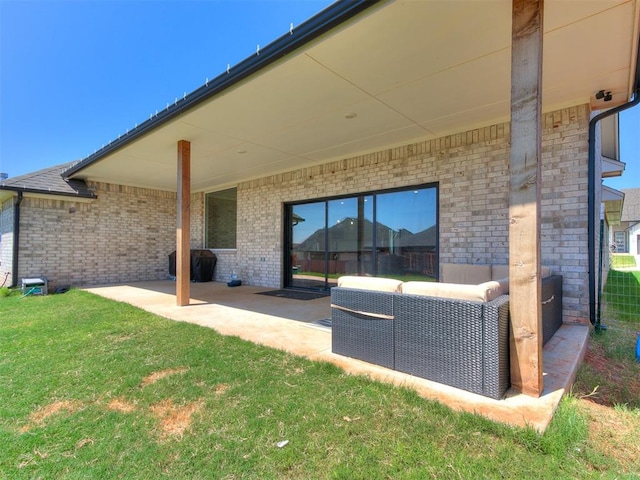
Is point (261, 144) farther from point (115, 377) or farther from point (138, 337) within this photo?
point (115, 377)

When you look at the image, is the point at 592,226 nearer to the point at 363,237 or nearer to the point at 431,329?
the point at 431,329

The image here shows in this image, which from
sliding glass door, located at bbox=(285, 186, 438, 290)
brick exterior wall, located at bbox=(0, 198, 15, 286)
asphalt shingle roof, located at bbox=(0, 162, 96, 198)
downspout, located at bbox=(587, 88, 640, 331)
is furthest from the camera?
brick exterior wall, located at bbox=(0, 198, 15, 286)

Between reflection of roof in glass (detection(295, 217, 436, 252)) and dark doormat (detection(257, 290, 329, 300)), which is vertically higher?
reflection of roof in glass (detection(295, 217, 436, 252))

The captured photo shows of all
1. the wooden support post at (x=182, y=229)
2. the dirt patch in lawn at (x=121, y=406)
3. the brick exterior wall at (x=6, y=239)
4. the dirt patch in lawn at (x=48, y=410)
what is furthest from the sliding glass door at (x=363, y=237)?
the brick exterior wall at (x=6, y=239)

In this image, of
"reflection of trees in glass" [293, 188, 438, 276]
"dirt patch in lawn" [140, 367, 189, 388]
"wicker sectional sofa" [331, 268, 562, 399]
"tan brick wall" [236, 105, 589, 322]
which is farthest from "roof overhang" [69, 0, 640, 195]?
"dirt patch in lawn" [140, 367, 189, 388]

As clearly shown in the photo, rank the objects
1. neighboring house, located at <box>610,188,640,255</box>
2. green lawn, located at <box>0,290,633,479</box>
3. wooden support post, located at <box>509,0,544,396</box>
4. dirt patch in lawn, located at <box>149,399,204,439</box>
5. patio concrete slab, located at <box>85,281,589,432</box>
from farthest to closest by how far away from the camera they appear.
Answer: neighboring house, located at <box>610,188,640,255</box>, wooden support post, located at <box>509,0,544,396</box>, patio concrete slab, located at <box>85,281,589,432</box>, dirt patch in lawn, located at <box>149,399,204,439</box>, green lawn, located at <box>0,290,633,479</box>

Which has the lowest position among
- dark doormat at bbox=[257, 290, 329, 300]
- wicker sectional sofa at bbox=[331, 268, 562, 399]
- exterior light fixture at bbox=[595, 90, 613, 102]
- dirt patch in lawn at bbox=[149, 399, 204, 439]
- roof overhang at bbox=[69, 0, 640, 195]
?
dark doormat at bbox=[257, 290, 329, 300]

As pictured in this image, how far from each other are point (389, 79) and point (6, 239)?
1110 centimetres

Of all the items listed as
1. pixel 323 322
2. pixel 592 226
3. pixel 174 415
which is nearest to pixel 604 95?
pixel 592 226

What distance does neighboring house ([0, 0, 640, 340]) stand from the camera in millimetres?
2961

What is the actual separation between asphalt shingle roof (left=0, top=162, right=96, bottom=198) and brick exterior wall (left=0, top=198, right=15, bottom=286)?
2.37ft

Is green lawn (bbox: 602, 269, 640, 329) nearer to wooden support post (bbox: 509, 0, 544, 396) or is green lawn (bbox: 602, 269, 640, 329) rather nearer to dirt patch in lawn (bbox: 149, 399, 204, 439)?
wooden support post (bbox: 509, 0, 544, 396)

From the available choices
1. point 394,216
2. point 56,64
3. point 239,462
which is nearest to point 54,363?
point 239,462

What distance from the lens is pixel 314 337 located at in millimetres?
3826
